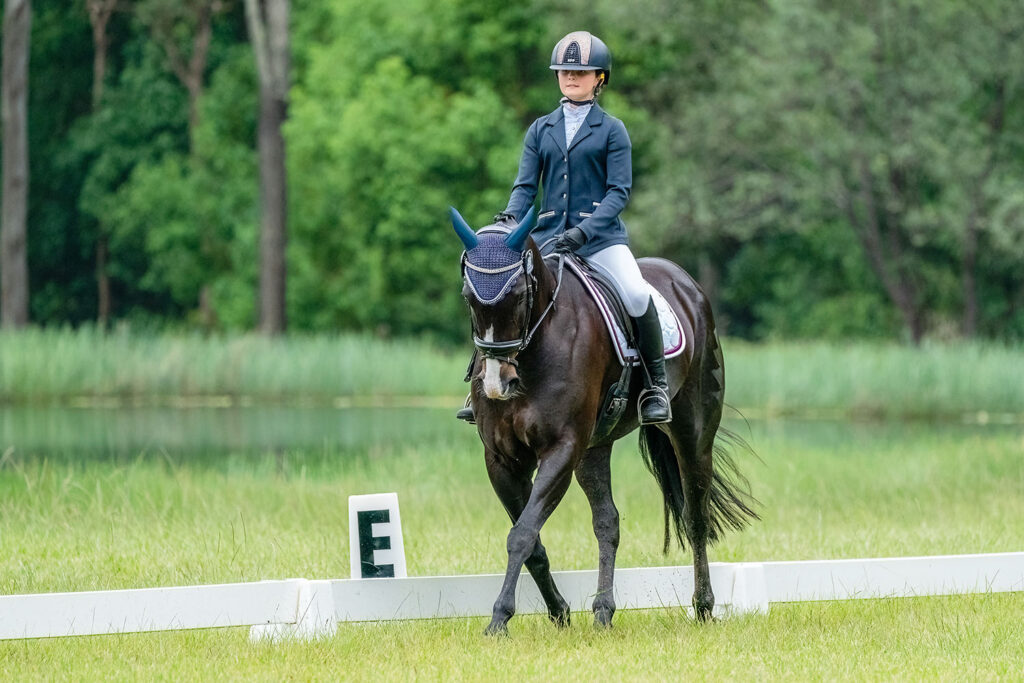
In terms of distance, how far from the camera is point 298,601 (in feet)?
22.2

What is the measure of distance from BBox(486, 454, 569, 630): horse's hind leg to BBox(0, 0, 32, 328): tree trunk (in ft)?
82.9

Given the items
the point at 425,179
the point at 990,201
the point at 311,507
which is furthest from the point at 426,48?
the point at 311,507

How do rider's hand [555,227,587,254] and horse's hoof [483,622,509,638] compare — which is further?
rider's hand [555,227,587,254]

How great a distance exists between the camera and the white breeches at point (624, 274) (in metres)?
7.30

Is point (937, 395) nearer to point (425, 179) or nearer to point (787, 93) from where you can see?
point (787, 93)

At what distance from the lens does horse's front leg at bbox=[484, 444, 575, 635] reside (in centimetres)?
655

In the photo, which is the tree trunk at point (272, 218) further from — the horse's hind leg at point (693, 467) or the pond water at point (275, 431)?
the horse's hind leg at point (693, 467)

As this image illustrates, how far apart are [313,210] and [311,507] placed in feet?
93.2

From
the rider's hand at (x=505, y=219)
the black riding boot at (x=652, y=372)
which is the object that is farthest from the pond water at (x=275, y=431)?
the rider's hand at (x=505, y=219)

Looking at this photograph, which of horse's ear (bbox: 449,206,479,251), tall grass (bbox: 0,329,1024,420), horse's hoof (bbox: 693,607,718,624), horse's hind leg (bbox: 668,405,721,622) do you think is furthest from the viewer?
tall grass (bbox: 0,329,1024,420)

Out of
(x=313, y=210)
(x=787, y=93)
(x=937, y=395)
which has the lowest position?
(x=937, y=395)

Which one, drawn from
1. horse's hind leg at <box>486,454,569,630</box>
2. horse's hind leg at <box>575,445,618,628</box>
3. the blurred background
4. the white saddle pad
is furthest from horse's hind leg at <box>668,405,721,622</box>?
the blurred background

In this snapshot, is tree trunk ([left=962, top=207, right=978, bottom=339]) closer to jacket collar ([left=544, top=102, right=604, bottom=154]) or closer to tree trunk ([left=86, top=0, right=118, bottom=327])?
tree trunk ([left=86, top=0, right=118, bottom=327])

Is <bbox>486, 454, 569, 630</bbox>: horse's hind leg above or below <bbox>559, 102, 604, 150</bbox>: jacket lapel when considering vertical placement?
below
